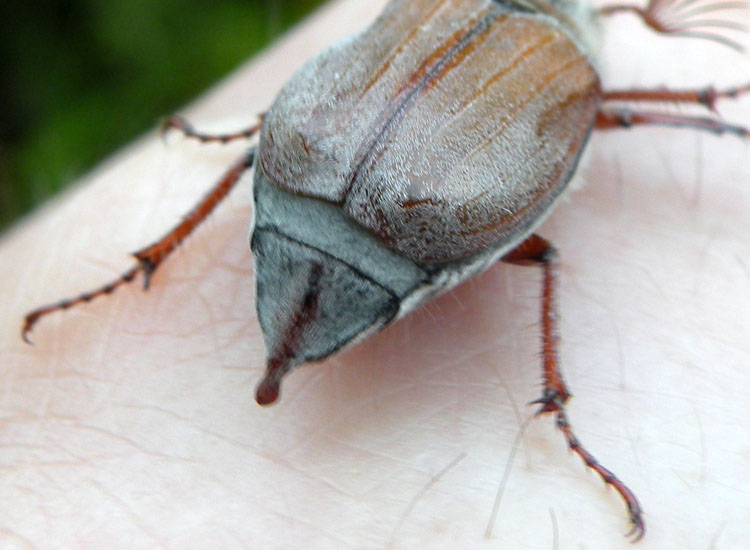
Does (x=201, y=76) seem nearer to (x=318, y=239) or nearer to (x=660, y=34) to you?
(x=660, y=34)

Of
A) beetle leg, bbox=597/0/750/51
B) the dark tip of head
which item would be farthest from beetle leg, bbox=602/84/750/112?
the dark tip of head

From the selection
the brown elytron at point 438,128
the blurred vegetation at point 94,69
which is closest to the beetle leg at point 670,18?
the brown elytron at point 438,128

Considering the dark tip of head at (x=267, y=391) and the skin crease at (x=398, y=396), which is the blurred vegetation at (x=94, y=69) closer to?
the skin crease at (x=398, y=396)

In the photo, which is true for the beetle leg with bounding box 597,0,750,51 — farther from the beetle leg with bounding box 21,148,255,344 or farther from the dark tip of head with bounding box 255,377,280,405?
the dark tip of head with bounding box 255,377,280,405

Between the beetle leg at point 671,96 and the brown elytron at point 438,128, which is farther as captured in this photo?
the beetle leg at point 671,96

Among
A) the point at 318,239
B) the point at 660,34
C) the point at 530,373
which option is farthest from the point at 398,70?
the point at 660,34

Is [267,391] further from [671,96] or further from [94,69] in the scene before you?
[94,69]
